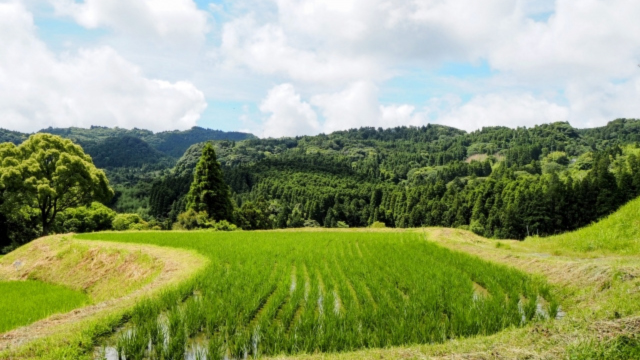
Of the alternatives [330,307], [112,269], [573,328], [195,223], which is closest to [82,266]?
[112,269]

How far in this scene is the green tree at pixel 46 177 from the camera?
28.9m

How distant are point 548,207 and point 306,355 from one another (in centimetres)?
7292

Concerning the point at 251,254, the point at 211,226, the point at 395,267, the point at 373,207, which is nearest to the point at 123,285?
the point at 251,254

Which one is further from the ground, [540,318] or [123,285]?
[540,318]

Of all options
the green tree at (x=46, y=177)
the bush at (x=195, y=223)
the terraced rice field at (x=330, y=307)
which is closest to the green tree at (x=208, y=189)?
the bush at (x=195, y=223)

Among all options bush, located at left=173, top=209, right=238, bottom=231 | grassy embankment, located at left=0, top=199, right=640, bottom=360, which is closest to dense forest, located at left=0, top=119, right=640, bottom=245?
bush, located at left=173, top=209, right=238, bottom=231

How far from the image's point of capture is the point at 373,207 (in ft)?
363

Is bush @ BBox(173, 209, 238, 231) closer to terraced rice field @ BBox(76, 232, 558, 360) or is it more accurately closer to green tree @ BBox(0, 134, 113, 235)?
green tree @ BBox(0, 134, 113, 235)

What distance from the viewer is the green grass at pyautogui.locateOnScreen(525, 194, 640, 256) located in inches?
585

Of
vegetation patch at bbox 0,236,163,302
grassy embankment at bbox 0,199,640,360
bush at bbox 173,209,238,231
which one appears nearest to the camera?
Result: grassy embankment at bbox 0,199,640,360

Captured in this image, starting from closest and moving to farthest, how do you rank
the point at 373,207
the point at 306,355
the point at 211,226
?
the point at 306,355 → the point at 211,226 → the point at 373,207

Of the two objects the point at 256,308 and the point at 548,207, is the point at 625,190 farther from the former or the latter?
the point at 256,308

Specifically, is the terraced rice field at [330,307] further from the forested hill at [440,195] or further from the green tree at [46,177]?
the forested hill at [440,195]

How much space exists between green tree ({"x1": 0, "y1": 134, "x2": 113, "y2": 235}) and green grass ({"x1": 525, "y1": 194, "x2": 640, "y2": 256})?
108ft
